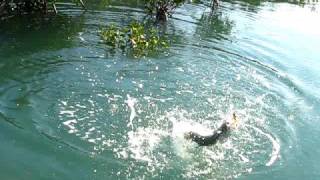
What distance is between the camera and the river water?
11.0 m

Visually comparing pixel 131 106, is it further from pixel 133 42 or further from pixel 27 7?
pixel 27 7

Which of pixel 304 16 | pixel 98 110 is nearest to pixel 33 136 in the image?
pixel 98 110

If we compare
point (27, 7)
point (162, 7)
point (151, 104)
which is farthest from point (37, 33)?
point (151, 104)

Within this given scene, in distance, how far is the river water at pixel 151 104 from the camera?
11008 mm

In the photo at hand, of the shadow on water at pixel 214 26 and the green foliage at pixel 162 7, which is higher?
the green foliage at pixel 162 7

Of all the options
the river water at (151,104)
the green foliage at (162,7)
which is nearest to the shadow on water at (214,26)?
the river water at (151,104)

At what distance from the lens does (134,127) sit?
1232 centimetres

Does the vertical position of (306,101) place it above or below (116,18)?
below

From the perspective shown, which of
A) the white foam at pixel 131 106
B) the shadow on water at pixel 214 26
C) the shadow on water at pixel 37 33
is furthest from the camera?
the shadow on water at pixel 214 26

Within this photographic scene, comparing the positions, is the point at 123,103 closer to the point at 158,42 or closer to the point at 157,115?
the point at 157,115

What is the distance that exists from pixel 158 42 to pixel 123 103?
6007 mm

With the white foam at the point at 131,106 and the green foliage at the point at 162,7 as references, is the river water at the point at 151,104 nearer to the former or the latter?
the white foam at the point at 131,106

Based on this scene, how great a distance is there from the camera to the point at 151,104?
1363 cm

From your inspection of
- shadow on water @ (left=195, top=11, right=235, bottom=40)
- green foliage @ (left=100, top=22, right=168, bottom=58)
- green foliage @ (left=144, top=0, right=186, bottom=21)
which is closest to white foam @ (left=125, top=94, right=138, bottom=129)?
green foliage @ (left=100, top=22, right=168, bottom=58)
